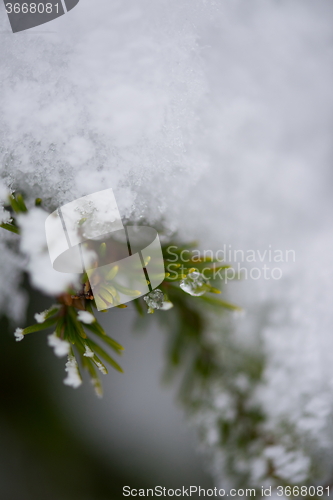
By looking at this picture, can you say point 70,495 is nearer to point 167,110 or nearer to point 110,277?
point 110,277

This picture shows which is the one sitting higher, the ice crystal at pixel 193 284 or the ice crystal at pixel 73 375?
the ice crystal at pixel 193 284

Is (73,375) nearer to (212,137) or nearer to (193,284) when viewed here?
(193,284)

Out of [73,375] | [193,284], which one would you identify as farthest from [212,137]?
[73,375]

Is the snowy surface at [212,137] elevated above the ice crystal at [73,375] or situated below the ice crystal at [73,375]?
above

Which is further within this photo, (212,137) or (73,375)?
(212,137)

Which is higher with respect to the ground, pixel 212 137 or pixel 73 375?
pixel 212 137

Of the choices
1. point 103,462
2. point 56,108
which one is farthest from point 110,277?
point 103,462

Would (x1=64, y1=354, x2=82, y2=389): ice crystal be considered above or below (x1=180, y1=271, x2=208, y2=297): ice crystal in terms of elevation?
below

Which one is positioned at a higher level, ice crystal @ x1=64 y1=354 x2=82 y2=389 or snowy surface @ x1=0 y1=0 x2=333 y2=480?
snowy surface @ x1=0 y1=0 x2=333 y2=480
